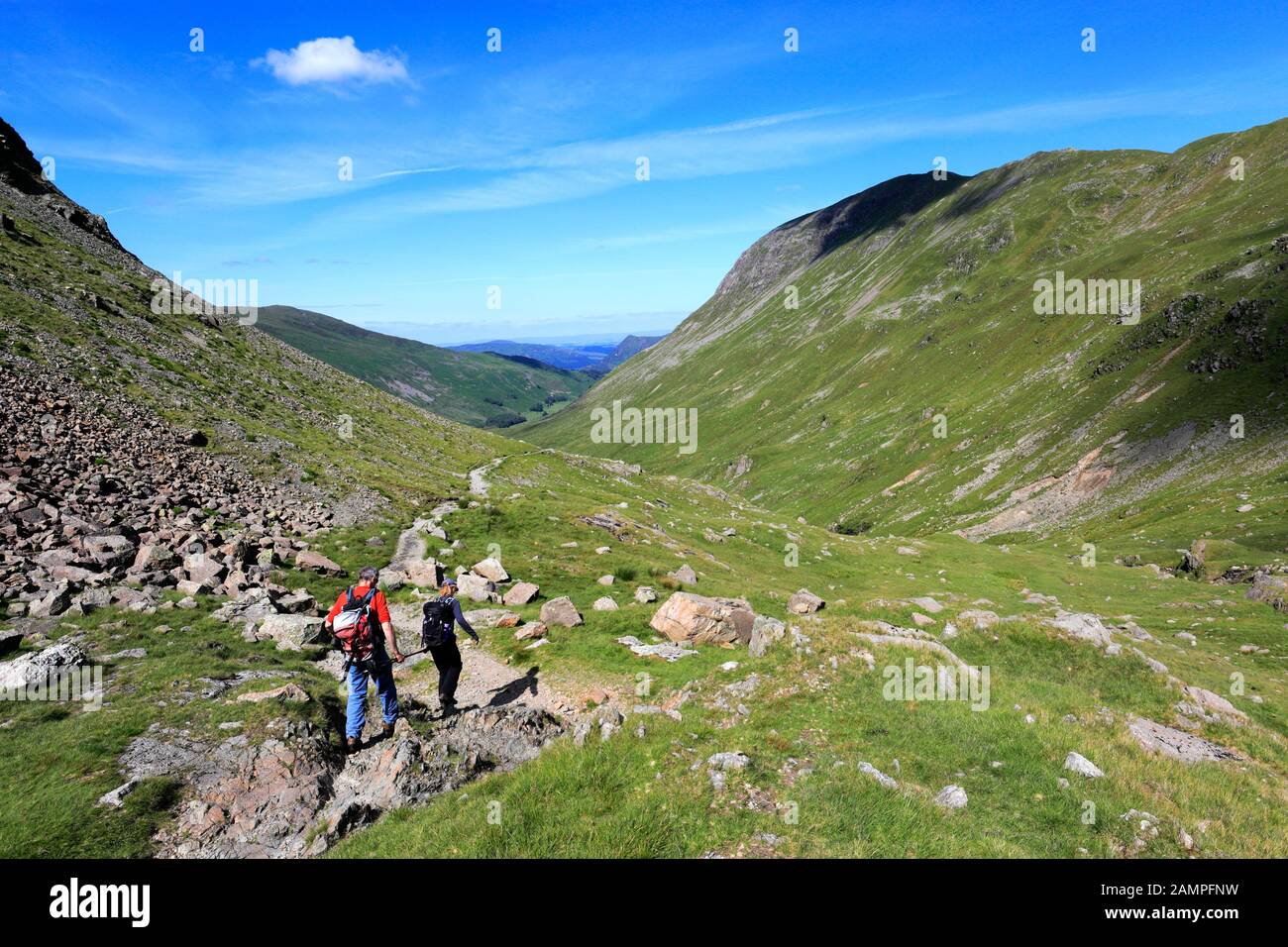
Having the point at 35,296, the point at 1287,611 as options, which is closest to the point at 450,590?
the point at 1287,611

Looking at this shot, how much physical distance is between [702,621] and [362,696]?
13.5 meters

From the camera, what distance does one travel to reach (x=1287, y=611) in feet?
121

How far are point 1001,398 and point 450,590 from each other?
5229 inches

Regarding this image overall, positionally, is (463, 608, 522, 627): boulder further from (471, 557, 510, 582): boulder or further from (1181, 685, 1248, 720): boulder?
(1181, 685, 1248, 720): boulder

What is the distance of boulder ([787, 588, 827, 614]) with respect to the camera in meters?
32.6

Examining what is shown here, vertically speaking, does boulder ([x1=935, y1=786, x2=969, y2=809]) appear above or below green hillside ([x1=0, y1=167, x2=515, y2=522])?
below

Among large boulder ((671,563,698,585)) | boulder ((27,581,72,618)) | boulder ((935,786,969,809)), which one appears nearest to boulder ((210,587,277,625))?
boulder ((27,581,72,618))

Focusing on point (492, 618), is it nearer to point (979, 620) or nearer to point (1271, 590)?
point (979, 620)

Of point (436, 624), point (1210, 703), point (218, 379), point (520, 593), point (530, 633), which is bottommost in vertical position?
point (1210, 703)

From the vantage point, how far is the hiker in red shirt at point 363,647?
1512 centimetres

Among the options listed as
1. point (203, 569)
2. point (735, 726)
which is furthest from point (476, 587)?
point (735, 726)

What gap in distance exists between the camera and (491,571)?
3158cm

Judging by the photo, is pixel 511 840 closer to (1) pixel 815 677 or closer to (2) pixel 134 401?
(1) pixel 815 677

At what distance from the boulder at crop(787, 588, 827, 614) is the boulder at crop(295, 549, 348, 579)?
24663mm
